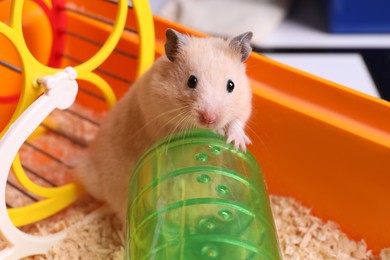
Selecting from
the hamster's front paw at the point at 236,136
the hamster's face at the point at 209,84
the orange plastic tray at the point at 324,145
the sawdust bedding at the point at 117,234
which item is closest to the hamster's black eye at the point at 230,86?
the hamster's face at the point at 209,84

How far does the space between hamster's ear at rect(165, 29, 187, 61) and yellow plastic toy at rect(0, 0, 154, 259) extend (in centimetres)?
27

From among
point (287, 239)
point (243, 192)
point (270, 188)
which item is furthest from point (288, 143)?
point (243, 192)

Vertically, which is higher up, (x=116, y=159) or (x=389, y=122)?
(x=389, y=122)

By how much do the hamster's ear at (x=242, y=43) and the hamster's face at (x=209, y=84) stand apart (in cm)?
2

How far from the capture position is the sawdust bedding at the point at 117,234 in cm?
157

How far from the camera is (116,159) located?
1.63 meters

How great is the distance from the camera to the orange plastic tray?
1.56 metres

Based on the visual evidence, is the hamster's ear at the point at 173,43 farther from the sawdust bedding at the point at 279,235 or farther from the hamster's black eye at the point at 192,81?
the sawdust bedding at the point at 279,235

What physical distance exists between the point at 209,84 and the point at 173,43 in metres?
0.17

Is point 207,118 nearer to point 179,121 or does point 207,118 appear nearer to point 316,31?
point 179,121

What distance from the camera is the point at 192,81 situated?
4.31 ft

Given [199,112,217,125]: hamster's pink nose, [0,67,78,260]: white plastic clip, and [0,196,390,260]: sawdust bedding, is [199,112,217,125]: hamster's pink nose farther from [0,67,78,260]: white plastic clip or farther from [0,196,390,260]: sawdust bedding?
[0,196,390,260]: sawdust bedding

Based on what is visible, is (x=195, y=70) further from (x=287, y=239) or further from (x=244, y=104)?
(x=287, y=239)

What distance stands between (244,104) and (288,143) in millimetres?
350
